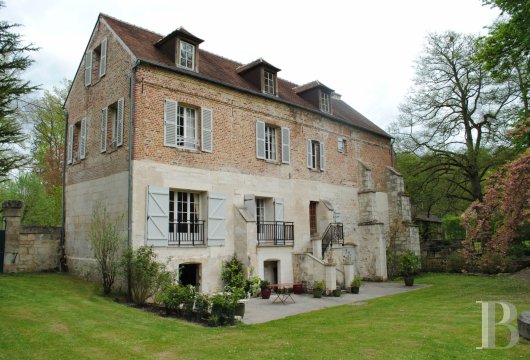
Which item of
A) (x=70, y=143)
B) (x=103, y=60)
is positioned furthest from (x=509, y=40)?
(x=70, y=143)

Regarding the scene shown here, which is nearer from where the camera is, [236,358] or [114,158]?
[236,358]

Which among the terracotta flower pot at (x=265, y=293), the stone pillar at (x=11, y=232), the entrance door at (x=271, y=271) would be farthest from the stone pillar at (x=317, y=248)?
the stone pillar at (x=11, y=232)

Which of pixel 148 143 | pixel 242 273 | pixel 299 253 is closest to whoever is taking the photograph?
pixel 148 143

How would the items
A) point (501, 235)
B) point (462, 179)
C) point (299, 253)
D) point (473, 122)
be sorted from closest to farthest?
point (501, 235) < point (299, 253) < point (473, 122) < point (462, 179)

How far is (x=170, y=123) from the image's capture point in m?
14.0

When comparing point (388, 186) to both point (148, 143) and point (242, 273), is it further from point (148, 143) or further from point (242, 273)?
point (148, 143)

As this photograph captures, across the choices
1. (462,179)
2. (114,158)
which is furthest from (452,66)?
(114,158)

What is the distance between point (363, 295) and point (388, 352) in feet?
29.7

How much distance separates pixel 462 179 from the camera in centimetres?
2664

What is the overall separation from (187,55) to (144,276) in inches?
318

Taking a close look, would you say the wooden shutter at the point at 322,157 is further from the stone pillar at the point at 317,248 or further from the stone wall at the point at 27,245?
the stone wall at the point at 27,245

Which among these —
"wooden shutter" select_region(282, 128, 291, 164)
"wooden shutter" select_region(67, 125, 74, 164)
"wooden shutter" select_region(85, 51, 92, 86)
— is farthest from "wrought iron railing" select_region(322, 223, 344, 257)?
"wooden shutter" select_region(85, 51, 92, 86)

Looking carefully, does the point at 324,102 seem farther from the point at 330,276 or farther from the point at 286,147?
the point at 330,276

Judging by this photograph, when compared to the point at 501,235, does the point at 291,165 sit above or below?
above
